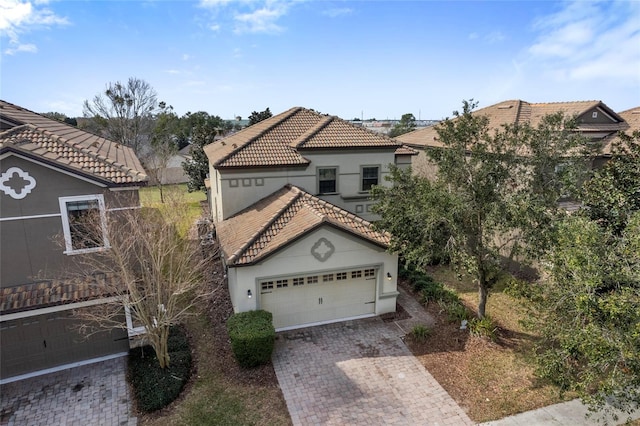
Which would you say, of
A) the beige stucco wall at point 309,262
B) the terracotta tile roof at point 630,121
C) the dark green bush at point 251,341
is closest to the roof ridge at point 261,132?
the beige stucco wall at point 309,262

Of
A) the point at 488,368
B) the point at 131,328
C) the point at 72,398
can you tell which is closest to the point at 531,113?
the point at 488,368

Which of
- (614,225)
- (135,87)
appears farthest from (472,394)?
(135,87)

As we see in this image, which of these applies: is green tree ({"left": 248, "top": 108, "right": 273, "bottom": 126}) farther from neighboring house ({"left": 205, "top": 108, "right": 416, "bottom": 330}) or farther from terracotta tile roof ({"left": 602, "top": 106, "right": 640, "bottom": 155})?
terracotta tile roof ({"left": 602, "top": 106, "right": 640, "bottom": 155})

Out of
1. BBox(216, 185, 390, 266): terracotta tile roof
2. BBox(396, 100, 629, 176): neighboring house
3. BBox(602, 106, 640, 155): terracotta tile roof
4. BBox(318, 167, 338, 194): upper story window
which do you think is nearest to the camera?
BBox(216, 185, 390, 266): terracotta tile roof

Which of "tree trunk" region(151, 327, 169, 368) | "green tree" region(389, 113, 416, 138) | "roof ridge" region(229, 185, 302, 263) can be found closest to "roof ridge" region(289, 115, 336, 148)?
"roof ridge" region(229, 185, 302, 263)

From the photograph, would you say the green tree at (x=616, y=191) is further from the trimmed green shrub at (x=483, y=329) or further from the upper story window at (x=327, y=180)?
the upper story window at (x=327, y=180)

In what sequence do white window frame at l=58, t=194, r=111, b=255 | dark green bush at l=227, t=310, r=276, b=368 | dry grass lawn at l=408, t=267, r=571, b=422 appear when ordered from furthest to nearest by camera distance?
dark green bush at l=227, t=310, r=276, b=368, white window frame at l=58, t=194, r=111, b=255, dry grass lawn at l=408, t=267, r=571, b=422
